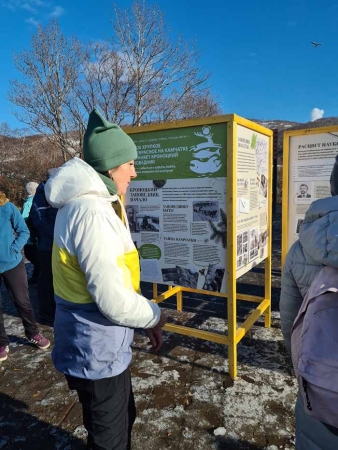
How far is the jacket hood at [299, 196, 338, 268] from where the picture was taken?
1025 mm

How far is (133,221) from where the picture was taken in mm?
3414

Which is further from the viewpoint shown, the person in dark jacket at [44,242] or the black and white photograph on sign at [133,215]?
the person in dark jacket at [44,242]

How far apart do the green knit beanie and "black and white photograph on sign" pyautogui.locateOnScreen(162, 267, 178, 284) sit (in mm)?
1743

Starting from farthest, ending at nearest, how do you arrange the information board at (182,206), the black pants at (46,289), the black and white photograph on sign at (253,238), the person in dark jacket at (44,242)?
the black pants at (46,289)
the person in dark jacket at (44,242)
the black and white photograph on sign at (253,238)
the information board at (182,206)

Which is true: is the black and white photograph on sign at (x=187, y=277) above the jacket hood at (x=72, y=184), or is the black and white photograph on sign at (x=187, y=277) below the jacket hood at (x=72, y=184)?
below

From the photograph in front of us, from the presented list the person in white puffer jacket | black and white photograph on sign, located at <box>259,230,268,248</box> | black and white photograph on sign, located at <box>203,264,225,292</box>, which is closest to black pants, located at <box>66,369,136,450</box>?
the person in white puffer jacket

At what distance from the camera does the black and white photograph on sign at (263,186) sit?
3.32 m

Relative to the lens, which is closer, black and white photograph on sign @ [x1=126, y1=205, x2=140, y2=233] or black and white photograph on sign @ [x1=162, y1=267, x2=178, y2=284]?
black and white photograph on sign @ [x1=162, y1=267, x2=178, y2=284]

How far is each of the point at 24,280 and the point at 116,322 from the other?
242cm

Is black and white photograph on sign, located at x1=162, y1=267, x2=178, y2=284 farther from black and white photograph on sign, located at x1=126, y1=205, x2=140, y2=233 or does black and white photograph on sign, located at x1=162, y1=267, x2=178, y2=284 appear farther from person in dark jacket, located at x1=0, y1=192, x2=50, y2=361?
person in dark jacket, located at x1=0, y1=192, x2=50, y2=361

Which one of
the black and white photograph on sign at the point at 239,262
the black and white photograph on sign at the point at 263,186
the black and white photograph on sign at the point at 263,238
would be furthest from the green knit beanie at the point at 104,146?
the black and white photograph on sign at the point at 263,238

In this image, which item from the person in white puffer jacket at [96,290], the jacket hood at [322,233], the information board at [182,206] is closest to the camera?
the jacket hood at [322,233]

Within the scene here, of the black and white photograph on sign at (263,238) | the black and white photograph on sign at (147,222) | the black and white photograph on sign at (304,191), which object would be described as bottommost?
the black and white photograph on sign at (263,238)

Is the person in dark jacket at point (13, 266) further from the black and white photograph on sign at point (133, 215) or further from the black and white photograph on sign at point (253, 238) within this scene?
the black and white photograph on sign at point (253, 238)
